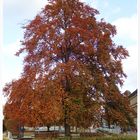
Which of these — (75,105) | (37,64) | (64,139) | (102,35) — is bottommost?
(64,139)

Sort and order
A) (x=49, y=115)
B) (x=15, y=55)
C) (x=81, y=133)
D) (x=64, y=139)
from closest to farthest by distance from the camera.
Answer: (x=64, y=139) → (x=49, y=115) → (x=81, y=133) → (x=15, y=55)

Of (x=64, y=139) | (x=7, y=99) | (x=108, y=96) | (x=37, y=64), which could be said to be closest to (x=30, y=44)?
(x=37, y=64)

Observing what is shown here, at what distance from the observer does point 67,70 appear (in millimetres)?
18656

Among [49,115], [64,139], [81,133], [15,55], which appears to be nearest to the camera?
[64,139]

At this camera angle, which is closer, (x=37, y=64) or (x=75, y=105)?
(x=75, y=105)

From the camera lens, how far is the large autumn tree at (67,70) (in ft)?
61.3

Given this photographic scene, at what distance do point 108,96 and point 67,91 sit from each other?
6.76 feet

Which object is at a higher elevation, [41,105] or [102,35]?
[102,35]

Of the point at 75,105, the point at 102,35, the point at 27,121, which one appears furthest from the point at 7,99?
the point at 102,35

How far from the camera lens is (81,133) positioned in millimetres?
19641

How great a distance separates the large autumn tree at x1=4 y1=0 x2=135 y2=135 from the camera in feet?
61.3

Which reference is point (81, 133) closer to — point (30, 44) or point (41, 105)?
point (41, 105)

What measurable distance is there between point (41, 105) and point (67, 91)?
1447 millimetres

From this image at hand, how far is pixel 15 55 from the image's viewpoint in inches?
842
